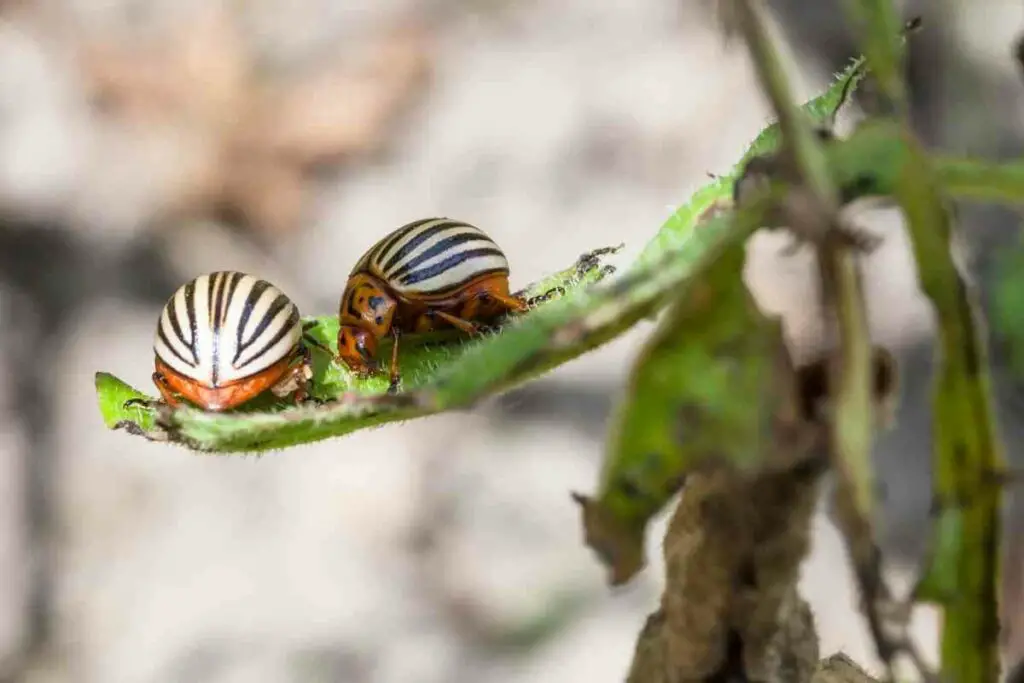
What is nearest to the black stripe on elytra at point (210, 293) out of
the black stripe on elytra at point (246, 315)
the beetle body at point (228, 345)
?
the beetle body at point (228, 345)

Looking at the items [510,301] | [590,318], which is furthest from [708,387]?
[510,301]

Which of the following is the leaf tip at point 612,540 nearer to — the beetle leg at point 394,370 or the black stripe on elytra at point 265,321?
the beetle leg at point 394,370

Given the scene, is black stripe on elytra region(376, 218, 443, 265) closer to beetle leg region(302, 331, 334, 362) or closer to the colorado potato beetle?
the colorado potato beetle

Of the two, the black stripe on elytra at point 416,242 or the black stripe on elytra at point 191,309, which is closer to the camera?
the black stripe on elytra at point 191,309

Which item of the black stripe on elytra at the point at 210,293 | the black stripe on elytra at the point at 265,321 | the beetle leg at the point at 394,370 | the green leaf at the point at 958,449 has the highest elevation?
the black stripe on elytra at the point at 210,293

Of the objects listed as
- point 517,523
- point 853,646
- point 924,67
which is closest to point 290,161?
point 517,523

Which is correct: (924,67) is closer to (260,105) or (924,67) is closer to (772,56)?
(260,105)

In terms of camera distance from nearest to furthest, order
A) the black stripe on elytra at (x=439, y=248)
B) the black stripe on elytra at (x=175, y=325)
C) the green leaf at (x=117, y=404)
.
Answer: the green leaf at (x=117, y=404) < the black stripe on elytra at (x=175, y=325) < the black stripe on elytra at (x=439, y=248)
